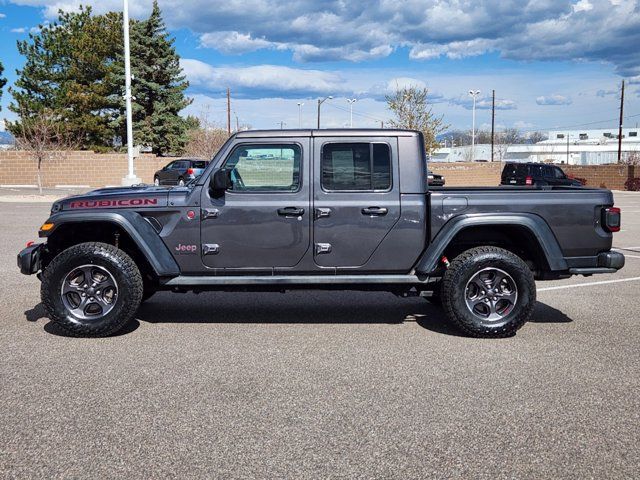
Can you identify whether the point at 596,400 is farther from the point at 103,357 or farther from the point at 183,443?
the point at 103,357

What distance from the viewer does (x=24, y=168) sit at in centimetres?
3966

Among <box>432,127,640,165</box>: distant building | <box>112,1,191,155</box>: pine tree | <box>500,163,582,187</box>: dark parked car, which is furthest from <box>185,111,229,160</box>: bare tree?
<box>432,127,640,165</box>: distant building

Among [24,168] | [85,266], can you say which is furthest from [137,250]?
[24,168]

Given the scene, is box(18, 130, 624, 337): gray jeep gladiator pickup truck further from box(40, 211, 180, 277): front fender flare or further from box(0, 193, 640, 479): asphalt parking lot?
box(0, 193, 640, 479): asphalt parking lot

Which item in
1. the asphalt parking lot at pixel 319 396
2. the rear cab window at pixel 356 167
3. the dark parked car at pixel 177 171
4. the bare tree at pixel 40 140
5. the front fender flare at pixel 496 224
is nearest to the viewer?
the asphalt parking lot at pixel 319 396

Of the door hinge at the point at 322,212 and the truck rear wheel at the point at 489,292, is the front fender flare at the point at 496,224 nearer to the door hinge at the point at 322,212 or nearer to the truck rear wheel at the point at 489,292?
the truck rear wheel at the point at 489,292

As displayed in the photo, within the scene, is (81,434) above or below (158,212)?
below

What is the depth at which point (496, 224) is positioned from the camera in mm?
6059

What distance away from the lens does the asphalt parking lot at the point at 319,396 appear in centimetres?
354

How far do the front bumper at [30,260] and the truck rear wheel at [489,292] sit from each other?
3951mm

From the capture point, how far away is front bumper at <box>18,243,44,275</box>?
240 inches

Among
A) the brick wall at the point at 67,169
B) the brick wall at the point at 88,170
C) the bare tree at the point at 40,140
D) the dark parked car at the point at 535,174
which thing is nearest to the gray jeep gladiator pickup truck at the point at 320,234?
the bare tree at the point at 40,140

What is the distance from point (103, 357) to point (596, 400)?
3916 millimetres

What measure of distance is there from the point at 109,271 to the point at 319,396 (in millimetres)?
2618
